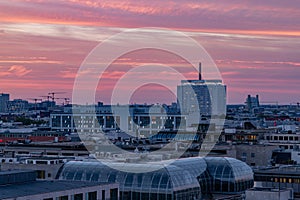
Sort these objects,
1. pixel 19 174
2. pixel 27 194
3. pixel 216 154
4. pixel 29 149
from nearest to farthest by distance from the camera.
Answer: pixel 27 194, pixel 19 174, pixel 216 154, pixel 29 149

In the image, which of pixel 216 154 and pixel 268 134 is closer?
pixel 216 154

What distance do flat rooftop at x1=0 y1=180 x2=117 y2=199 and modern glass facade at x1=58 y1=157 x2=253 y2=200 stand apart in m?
7.33

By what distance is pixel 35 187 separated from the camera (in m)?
51.0

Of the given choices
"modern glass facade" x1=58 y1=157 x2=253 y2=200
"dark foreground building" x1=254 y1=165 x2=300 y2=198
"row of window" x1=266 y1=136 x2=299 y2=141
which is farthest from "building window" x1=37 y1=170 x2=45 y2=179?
"row of window" x1=266 y1=136 x2=299 y2=141

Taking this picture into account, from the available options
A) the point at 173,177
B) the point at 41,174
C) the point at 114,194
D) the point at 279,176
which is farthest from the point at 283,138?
the point at 114,194

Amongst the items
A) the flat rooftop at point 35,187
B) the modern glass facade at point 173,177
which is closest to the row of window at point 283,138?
the modern glass facade at point 173,177

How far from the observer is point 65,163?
220ft

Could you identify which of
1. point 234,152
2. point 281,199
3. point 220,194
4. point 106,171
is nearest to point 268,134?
point 234,152

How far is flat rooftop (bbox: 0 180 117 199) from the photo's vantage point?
47.8 meters

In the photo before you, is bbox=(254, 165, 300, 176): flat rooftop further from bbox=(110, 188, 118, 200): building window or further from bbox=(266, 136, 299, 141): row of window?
bbox=(266, 136, 299, 141): row of window

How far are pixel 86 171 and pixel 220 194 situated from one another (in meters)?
10.1

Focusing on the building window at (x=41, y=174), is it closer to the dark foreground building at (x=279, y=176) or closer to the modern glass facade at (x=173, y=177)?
the modern glass facade at (x=173, y=177)

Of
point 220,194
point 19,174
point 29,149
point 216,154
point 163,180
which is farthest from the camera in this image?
point 29,149

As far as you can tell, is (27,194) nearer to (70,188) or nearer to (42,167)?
(70,188)
